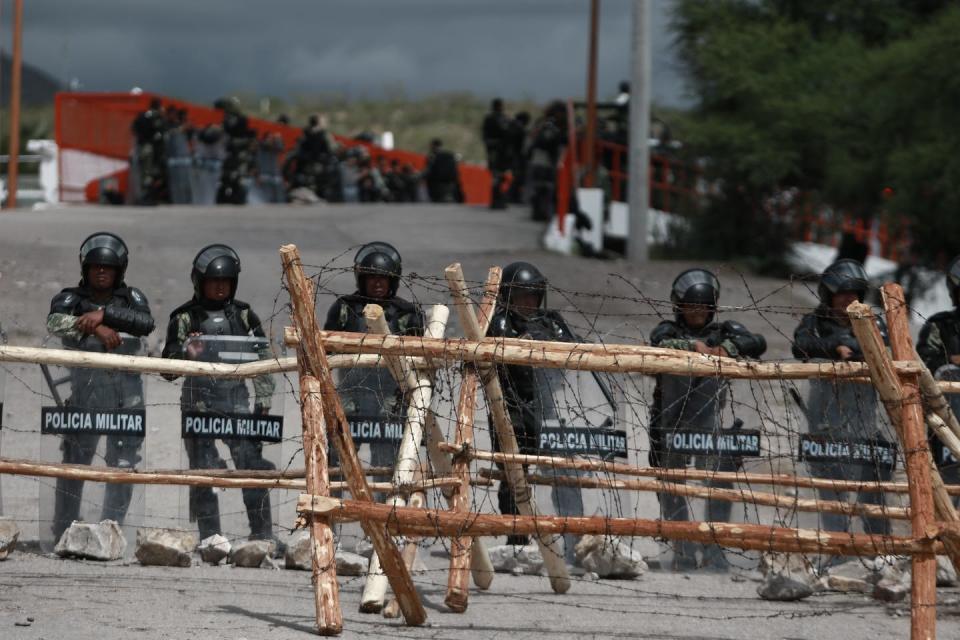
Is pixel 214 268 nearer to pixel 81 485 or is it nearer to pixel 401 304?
pixel 401 304

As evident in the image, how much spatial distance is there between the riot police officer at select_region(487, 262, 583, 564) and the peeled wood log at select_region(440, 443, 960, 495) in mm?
380

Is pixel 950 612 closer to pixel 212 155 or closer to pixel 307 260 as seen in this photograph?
pixel 307 260

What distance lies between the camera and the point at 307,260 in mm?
18828

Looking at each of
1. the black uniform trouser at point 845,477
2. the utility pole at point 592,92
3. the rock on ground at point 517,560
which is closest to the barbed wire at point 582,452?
the black uniform trouser at point 845,477

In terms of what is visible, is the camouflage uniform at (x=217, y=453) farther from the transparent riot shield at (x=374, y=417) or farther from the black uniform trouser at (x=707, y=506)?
the black uniform trouser at (x=707, y=506)

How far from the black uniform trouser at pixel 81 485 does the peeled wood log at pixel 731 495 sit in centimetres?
189

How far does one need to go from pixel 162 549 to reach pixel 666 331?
3099 millimetres

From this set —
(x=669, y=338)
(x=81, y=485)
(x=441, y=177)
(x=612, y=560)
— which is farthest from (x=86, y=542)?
(x=441, y=177)

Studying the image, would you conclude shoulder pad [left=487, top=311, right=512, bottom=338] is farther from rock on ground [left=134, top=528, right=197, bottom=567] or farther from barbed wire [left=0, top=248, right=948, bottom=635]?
rock on ground [left=134, top=528, right=197, bottom=567]

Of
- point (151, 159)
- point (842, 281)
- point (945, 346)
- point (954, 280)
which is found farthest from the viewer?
point (151, 159)

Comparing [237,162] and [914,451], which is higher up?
[237,162]

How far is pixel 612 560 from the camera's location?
8008 mm

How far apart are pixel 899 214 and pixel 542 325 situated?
1197 centimetres

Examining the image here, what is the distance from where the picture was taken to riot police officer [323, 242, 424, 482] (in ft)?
25.6
